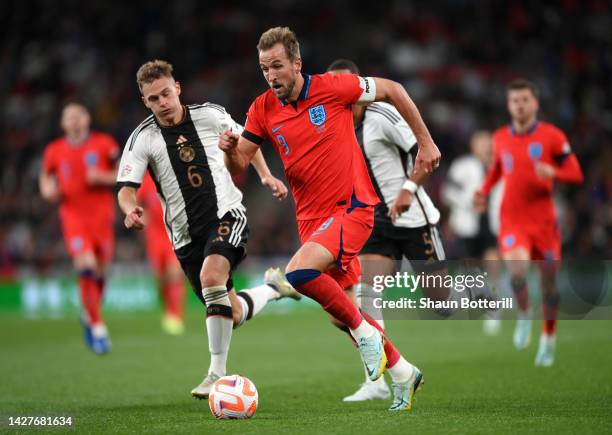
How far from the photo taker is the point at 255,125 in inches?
251

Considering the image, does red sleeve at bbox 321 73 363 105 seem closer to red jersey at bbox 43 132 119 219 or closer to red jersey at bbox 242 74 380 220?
red jersey at bbox 242 74 380 220

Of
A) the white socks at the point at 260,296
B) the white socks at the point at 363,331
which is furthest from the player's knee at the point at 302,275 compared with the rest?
the white socks at the point at 260,296

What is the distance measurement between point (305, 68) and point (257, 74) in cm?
141

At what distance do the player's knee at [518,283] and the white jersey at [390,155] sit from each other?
2.84m

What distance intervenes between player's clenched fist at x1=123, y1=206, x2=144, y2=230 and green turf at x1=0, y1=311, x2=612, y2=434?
1.32m

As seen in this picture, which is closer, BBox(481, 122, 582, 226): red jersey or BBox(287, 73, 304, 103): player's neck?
BBox(287, 73, 304, 103): player's neck

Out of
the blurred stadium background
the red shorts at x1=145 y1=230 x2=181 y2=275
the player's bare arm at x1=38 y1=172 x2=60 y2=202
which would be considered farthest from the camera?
the blurred stadium background

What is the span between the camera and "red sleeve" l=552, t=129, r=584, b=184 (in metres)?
9.45

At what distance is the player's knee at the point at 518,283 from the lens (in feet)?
34.0

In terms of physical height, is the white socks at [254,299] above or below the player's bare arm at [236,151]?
below

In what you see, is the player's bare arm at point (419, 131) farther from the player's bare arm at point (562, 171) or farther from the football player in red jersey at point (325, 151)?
the player's bare arm at point (562, 171)

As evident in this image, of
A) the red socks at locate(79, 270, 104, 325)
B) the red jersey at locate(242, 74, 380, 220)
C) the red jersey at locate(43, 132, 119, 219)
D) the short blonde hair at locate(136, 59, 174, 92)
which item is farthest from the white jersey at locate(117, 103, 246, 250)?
the red jersey at locate(43, 132, 119, 219)

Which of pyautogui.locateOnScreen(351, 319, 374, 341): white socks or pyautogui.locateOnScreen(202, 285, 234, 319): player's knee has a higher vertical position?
pyautogui.locateOnScreen(202, 285, 234, 319): player's knee

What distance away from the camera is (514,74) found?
20.7m
